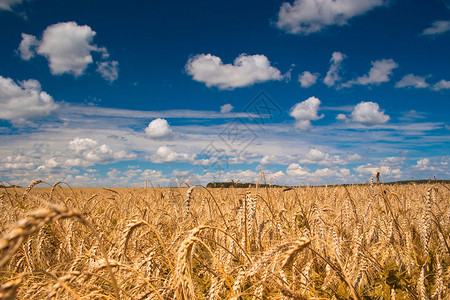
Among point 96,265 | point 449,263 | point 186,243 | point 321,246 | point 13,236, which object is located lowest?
point 449,263

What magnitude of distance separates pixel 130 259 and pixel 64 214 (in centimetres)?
226

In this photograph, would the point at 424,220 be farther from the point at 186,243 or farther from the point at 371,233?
the point at 186,243

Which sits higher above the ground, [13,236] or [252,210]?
[13,236]

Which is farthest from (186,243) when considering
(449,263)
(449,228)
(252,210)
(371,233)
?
(449,228)

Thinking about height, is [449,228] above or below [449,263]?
above

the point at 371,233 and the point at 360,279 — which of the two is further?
the point at 371,233

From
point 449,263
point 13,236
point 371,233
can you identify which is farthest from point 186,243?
point 449,263

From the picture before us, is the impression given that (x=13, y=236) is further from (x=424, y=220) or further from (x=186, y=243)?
(x=424, y=220)

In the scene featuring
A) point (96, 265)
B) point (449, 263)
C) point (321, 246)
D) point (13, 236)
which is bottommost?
point (449, 263)

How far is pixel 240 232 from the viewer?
116 inches

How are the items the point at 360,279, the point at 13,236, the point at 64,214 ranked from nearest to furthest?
1. the point at 13,236
2. the point at 64,214
3. the point at 360,279

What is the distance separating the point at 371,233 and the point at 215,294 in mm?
2347

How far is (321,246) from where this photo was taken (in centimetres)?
272

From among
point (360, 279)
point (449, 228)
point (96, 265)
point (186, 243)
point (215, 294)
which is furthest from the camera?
point (449, 228)
